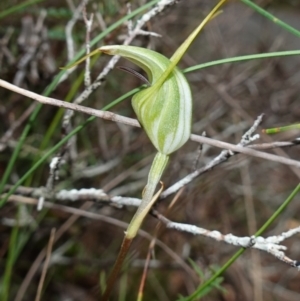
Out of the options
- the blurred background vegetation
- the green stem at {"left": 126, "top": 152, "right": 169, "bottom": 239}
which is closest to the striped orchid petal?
the green stem at {"left": 126, "top": 152, "right": 169, "bottom": 239}

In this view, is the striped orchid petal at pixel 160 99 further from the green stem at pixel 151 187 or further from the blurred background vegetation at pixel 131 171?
the blurred background vegetation at pixel 131 171

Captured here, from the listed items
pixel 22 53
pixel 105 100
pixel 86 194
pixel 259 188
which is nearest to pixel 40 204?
pixel 86 194

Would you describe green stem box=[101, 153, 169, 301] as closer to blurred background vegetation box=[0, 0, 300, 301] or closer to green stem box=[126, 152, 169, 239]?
green stem box=[126, 152, 169, 239]

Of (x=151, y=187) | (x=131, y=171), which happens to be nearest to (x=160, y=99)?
(x=151, y=187)

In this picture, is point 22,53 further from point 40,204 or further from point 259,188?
point 259,188

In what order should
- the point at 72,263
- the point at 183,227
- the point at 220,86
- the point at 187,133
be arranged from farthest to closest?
the point at 220,86, the point at 72,263, the point at 183,227, the point at 187,133

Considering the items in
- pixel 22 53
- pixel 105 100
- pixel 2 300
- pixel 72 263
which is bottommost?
pixel 2 300

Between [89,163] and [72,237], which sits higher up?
[89,163]

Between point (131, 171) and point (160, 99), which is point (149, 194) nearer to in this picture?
point (160, 99)
